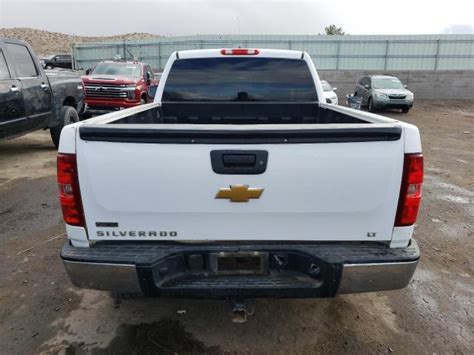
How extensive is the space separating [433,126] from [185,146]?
14760 millimetres

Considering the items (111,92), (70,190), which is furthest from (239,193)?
(111,92)

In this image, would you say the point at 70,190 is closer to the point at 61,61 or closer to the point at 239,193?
the point at 239,193

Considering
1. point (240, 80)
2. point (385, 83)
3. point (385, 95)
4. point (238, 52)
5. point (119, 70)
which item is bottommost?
point (385, 95)

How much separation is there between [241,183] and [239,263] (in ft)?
1.66

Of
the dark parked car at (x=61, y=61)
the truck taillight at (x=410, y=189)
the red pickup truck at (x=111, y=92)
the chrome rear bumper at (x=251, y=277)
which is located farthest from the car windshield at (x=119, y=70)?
the dark parked car at (x=61, y=61)

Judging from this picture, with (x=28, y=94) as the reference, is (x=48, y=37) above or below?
above

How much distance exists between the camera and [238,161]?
2258mm

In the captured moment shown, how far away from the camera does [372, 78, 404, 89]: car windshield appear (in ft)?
60.1

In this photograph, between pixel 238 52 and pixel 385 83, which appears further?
pixel 385 83

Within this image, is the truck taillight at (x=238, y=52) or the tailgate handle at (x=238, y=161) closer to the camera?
the tailgate handle at (x=238, y=161)

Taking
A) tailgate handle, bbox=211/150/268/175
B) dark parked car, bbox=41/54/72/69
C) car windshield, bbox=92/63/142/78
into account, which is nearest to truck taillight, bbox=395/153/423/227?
tailgate handle, bbox=211/150/268/175

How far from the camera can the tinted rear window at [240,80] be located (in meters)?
4.39

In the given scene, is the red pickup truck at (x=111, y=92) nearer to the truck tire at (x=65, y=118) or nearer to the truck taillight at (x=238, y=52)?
the truck tire at (x=65, y=118)

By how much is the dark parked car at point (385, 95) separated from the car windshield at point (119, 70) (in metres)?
10.3
